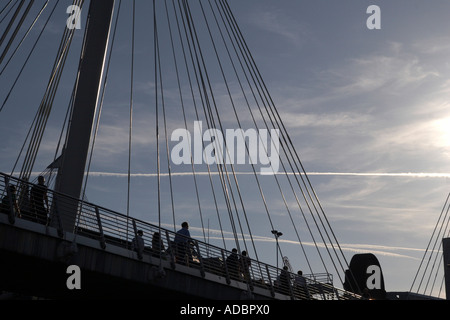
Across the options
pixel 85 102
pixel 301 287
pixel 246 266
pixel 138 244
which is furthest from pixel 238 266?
pixel 85 102

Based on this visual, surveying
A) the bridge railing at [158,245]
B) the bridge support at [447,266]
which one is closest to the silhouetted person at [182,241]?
the bridge railing at [158,245]

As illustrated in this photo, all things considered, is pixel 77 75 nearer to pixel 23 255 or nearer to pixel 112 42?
pixel 112 42

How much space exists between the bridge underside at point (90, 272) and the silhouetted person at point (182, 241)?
64cm

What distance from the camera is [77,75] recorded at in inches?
1002

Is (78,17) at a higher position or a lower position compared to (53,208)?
higher

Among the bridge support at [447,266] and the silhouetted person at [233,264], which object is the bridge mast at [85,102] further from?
the bridge support at [447,266]

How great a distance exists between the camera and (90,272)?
20.8 m

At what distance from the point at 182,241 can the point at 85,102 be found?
603cm

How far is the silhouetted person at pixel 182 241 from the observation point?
24.1 m

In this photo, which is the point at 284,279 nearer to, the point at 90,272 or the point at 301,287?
the point at 301,287

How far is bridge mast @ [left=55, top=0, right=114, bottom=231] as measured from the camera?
2336cm

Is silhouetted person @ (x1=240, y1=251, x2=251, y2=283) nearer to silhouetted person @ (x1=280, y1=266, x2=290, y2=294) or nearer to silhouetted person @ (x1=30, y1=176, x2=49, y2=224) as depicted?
silhouetted person @ (x1=280, y1=266, x2=290, y2=294)
